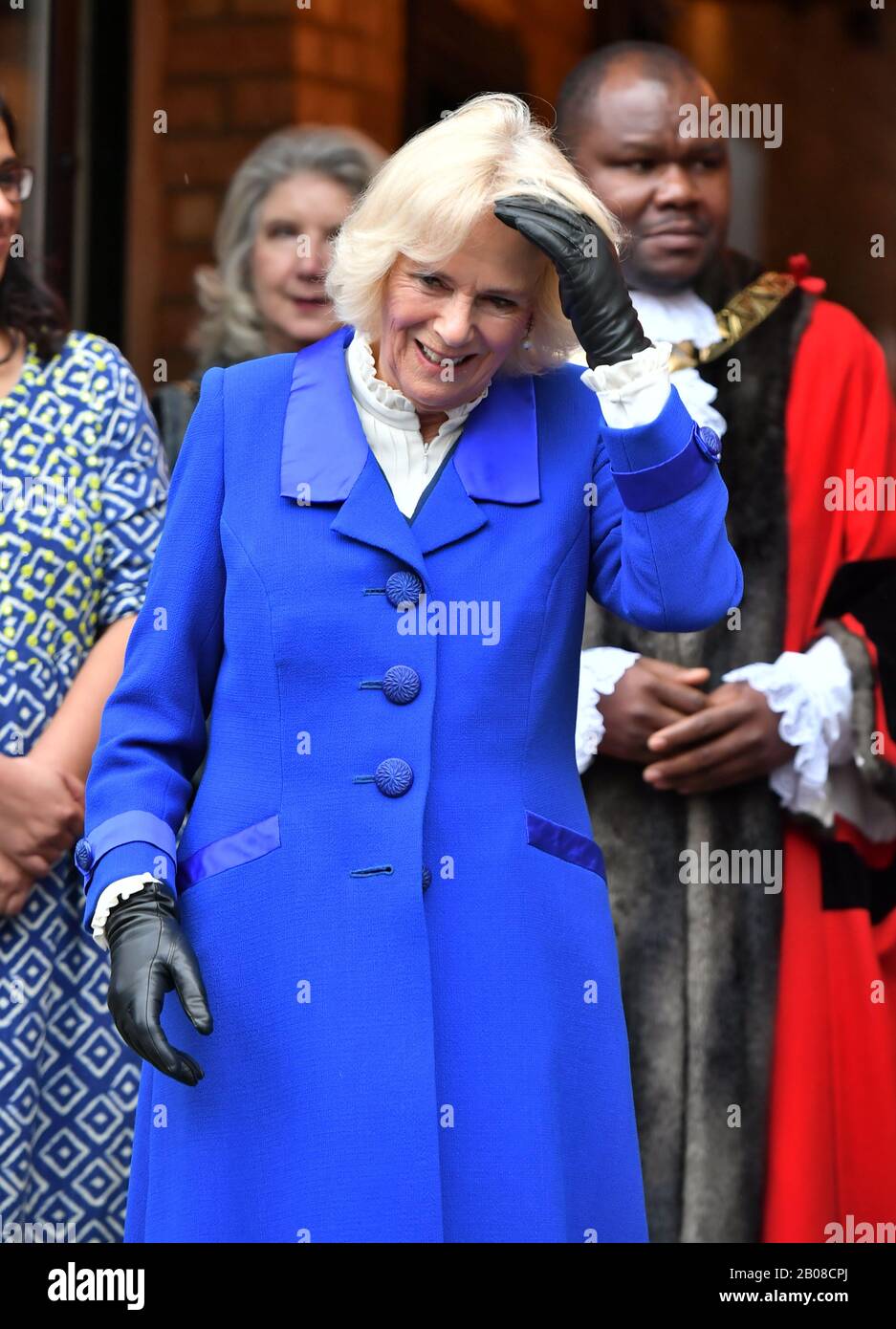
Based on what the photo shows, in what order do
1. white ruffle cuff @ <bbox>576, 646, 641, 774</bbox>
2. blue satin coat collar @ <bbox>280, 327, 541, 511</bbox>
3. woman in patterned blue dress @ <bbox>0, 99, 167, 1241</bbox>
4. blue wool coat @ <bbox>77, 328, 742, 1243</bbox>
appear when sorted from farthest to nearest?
white ruffle cuff @ <bbox>576, 646, 641, 774</bbox>, woman in patterned blue dress @ <bbox>0, 99, 167, 1241</bbox>, blue satin coat collar @ <bbox>280, 327, 541, 511</bbox>, blue wool coat @ <bbox>77, 328, 742, 1243</bbox>

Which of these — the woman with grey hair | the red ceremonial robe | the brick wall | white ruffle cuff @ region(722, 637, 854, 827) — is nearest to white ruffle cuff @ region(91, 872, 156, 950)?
white ruffle cuff @ region(722, 637, 854, 827)

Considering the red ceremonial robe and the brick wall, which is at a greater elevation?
the brick wall

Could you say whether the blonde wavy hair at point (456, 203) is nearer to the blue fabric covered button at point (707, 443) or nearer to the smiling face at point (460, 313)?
the smiling face at point (460, 313)

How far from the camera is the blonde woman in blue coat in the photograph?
229 cm

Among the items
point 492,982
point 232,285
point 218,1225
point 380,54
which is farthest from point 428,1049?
point 380,54

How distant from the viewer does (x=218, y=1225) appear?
2338 mm

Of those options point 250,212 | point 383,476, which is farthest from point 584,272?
point 250,212

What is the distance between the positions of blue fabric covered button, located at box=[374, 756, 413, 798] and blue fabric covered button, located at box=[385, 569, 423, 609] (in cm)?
18

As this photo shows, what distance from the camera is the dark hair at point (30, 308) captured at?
10.6 ft

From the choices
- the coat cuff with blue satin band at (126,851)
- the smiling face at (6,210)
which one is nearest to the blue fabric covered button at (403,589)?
the coat cuff with blue satin band at (126,851)

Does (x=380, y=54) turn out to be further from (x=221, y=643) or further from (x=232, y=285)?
(x=221, y=643)

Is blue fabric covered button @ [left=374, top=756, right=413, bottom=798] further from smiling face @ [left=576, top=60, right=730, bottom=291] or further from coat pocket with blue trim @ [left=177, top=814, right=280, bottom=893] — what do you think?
smiling face @ [left=576, top=60, right=730, bottom=291]

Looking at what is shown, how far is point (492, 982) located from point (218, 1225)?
1.35 ft

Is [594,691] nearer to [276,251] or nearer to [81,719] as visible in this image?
[81,719]
